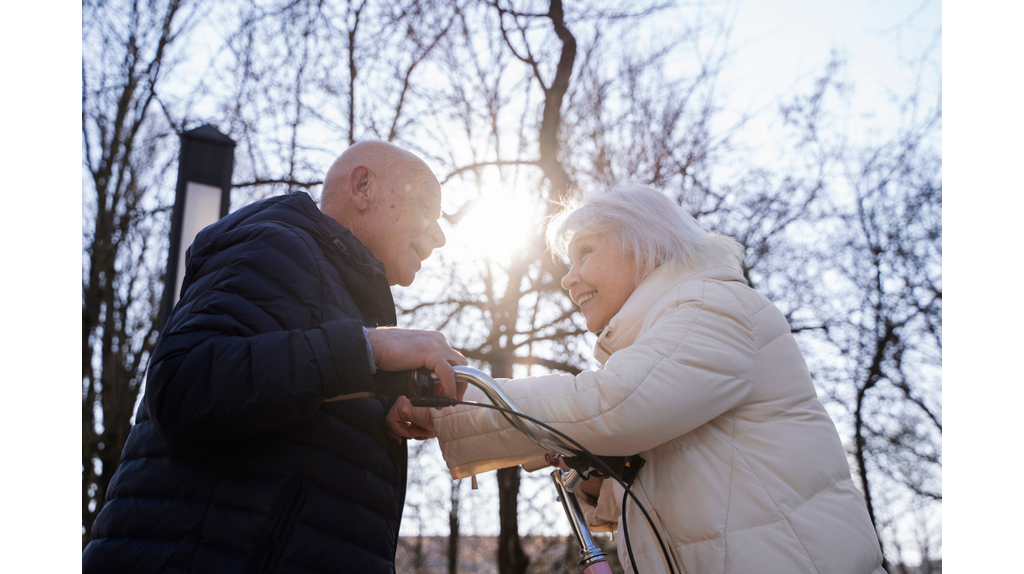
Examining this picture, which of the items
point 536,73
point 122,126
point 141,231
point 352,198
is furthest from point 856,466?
point 122,126

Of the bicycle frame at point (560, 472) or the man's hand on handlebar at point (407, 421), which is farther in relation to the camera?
the man's hand on handlebar at point (407, 421)

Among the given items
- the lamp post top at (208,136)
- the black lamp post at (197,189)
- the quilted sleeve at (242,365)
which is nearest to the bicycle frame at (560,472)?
the quilted sleeve at (242,365)

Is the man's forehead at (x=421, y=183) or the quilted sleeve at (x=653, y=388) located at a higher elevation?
the man's forehead at (x=421, y=183)

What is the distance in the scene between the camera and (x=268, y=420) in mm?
1562

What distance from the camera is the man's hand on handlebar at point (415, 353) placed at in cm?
173

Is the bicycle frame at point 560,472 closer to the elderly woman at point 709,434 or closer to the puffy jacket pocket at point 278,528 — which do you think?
the elderly woman at point 709,434

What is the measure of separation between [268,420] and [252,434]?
10 centimetres

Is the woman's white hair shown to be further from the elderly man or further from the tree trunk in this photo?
the tree trunk

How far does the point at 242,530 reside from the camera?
1.62m

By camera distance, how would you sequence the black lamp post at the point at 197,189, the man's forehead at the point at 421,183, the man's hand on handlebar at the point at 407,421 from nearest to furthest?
the man's hand on handlebar at the point at 407,421 → the man's forehead at the point at 421,183 → the black lamp post at the point at 197,189

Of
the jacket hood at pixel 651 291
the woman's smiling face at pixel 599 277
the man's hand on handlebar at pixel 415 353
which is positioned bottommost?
the man's hand on handlebar at pixel 415 353

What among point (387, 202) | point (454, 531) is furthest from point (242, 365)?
point (454, 531)

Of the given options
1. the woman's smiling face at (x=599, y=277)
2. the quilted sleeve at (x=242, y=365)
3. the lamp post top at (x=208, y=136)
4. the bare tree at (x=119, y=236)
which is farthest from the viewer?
the bare tree at (x=119, y=236)

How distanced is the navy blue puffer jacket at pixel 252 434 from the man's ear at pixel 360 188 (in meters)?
0.64
